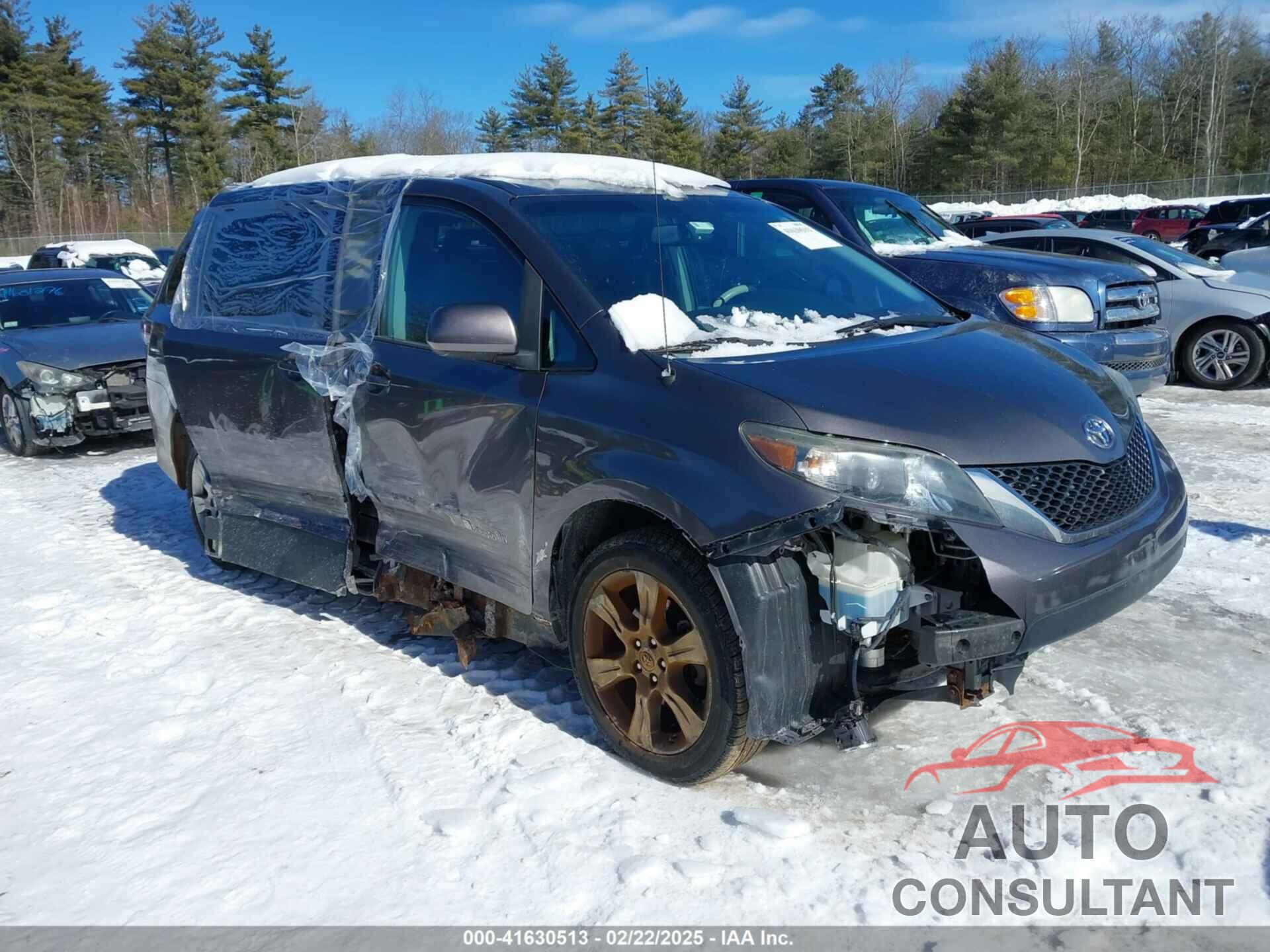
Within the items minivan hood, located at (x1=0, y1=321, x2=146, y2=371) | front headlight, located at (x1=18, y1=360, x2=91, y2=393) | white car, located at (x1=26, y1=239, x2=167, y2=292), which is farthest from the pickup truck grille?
white car, located at (x1=26, y1=239, x2=167, y2=292)

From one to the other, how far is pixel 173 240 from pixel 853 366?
54.9 meters

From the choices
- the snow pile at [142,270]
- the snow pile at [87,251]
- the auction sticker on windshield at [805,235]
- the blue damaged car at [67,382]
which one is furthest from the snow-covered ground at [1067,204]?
the auction sticker on windshield at [805,235]

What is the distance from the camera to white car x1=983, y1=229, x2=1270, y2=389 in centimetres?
994

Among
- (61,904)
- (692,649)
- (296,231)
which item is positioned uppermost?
(296,231)

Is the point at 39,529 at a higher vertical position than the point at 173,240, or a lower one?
lower

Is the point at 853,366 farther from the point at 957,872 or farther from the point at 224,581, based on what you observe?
the point at 224,581

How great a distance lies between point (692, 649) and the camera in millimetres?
3092

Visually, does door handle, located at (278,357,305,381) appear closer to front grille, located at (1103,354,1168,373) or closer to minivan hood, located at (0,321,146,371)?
minivan hood, located at (0,321,146,371)

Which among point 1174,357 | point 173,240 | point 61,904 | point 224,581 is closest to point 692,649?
point 61,904

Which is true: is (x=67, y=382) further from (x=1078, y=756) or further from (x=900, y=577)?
(x=1078, y=756)

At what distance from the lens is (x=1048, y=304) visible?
770 centimetres

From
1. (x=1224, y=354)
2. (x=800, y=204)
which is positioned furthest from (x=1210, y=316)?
(x=800, y=204)

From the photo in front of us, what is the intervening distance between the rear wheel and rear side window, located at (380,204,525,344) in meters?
6.89
